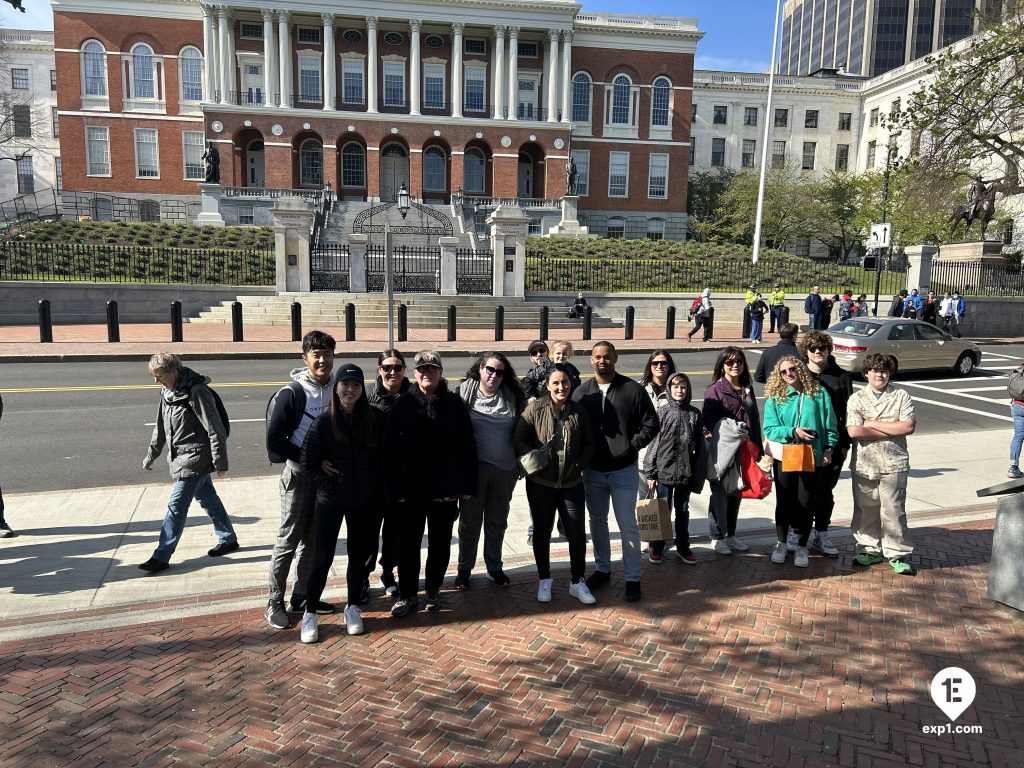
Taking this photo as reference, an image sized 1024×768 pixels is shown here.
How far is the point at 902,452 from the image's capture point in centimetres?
571

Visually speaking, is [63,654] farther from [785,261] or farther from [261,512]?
[785,261]

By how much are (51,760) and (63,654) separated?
1.12m

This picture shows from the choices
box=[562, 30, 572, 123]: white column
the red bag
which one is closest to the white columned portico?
box=[562, 30, 572, 123]: white column

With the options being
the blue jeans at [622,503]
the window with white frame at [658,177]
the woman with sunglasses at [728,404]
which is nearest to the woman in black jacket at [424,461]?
the blue jeans at [622,503]

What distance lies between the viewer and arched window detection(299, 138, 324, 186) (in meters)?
52.2

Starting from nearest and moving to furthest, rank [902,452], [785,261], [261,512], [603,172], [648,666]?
[648,666] < [902,452] < [261,512] < [785,261] < [603,172]

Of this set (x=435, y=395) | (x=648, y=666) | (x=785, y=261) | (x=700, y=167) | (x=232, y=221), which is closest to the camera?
(x=648, y=666)

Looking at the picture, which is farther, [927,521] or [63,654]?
[927,521]

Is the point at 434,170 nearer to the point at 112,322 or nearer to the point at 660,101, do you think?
the point at 660,101

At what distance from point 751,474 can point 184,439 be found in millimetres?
4492

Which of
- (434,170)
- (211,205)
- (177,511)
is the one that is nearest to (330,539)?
(177,511)

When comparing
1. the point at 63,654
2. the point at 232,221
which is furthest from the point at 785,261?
the point at 63,654

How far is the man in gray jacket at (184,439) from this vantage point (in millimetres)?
5645

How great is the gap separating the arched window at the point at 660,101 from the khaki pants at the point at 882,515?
55.7 meters
